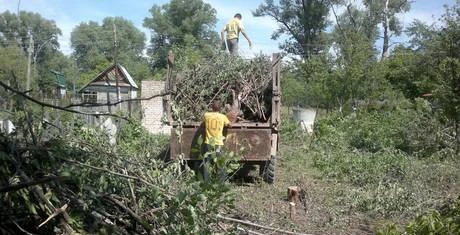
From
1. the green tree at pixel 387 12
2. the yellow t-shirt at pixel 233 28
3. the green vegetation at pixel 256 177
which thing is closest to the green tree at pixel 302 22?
the green tree at pixel 387 12

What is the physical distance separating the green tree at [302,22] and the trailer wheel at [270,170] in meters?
46.3

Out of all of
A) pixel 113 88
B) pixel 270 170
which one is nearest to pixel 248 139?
pixel 270 170

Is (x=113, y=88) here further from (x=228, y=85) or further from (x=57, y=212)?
(x=57, y=212)

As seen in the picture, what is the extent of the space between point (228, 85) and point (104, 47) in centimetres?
5141

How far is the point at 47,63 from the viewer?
66.3 meters

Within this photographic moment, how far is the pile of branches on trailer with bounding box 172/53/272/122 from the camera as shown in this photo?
34.0ft

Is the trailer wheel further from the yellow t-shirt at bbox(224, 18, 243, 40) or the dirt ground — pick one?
the yellow t-shirt at bbox(224, 18, 243, 40)

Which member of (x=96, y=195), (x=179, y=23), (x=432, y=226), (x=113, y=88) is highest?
(x=179, y=23)

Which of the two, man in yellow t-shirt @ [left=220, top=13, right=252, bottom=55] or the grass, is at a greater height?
man in yellow t-shirt @ [left=220, top=13, right=252, bottom=55]

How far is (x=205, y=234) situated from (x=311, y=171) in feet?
28.7

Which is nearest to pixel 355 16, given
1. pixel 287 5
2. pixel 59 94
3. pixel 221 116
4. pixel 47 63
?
pixel 287 5

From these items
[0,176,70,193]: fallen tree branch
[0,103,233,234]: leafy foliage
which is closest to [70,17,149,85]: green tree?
[0,103,233,234]: leafy foliage

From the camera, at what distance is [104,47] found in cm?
5969

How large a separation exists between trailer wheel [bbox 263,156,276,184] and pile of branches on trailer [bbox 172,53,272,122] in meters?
0.95
